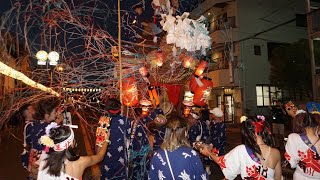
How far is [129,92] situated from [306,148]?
384 centimetres

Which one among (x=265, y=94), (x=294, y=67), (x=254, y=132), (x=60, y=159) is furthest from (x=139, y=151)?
(x=265, y=94)

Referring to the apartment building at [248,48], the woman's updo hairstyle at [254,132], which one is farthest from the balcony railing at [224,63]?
the woman's updo hairstyle at [254,132]

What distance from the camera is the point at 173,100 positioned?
315 inches

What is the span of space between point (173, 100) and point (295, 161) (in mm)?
4567

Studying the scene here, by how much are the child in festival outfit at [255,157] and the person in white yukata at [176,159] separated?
336mm

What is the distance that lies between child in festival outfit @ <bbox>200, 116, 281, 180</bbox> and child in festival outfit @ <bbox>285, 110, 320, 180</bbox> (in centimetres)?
64

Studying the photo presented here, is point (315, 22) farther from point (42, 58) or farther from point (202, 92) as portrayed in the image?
point (42, 58)

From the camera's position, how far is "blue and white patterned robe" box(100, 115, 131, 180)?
477 cm

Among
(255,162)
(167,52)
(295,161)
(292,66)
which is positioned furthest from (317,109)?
(292,66)

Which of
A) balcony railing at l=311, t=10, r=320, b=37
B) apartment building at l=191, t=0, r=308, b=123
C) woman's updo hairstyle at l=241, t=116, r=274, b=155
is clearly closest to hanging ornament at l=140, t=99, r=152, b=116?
woman's updo hairstyle at l=241, t=116, r=274, b=155

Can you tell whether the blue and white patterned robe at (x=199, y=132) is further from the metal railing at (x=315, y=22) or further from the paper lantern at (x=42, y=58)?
the metal railing at (x=315, y=22)

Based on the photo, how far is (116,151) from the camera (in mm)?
4824

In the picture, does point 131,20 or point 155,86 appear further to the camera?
point 155,86

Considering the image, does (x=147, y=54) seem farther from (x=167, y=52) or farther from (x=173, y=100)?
(x=173, y=100)
